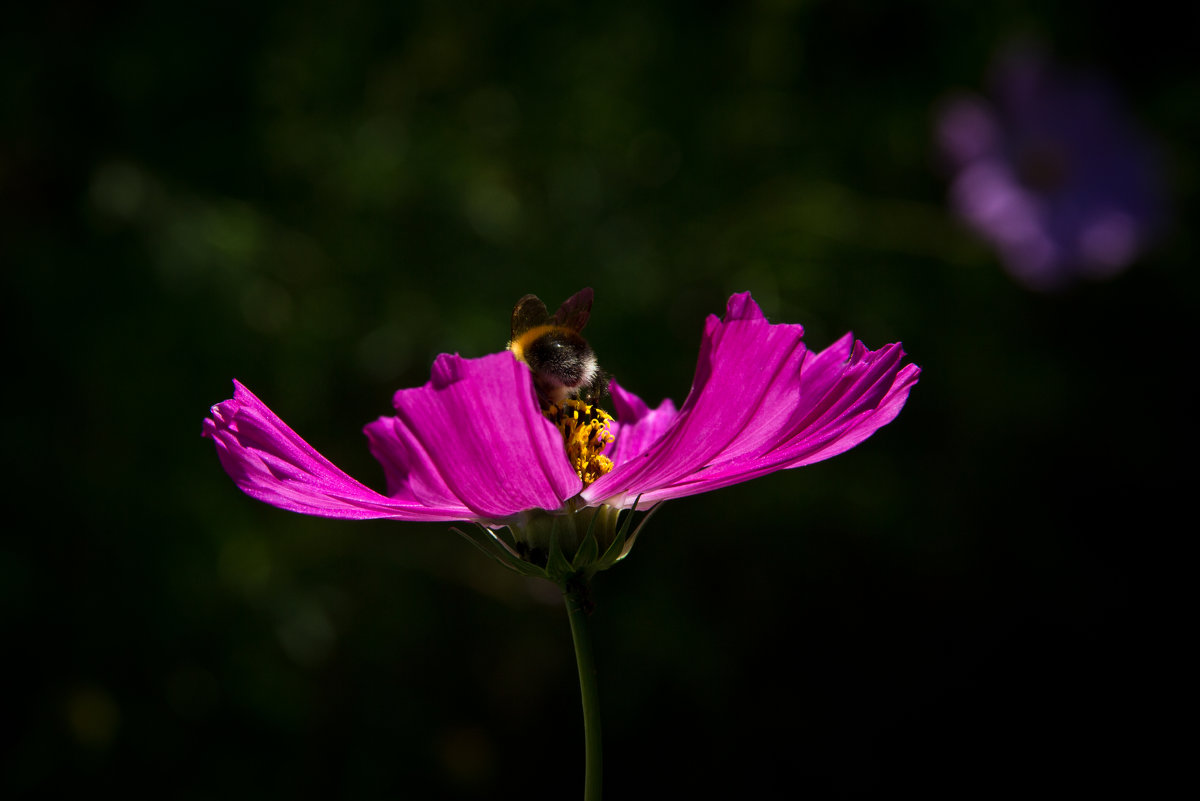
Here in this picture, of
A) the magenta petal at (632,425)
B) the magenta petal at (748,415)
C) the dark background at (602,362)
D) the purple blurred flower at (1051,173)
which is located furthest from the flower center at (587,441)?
the purple blurred flower at (1051,173)

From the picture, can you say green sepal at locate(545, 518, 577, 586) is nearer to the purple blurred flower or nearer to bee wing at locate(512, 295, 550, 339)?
bee wing at locate(512, 295, 550, 339)

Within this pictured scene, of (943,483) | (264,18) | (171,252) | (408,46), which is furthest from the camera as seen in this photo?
(943,483)

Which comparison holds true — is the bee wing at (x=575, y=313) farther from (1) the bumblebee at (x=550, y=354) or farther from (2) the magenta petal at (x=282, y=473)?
(2) the magenta petal at (x=282, y=473)

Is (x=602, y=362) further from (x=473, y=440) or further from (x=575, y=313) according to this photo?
(x=473, y=440)

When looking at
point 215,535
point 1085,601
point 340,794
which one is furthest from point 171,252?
point 1085,601

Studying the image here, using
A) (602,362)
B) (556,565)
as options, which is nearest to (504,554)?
(556,565)

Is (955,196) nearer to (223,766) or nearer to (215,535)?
(215,535)
